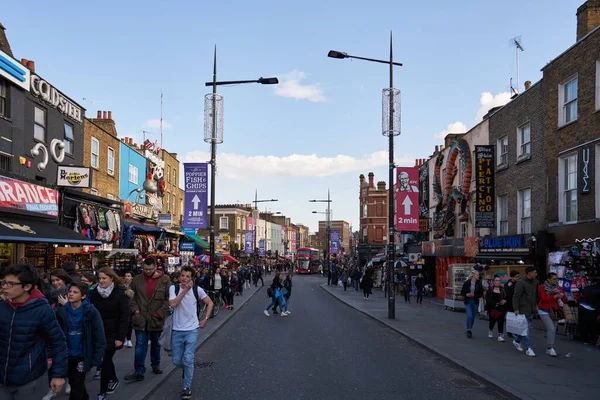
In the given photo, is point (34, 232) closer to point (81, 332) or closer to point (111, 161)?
point (81, 332)

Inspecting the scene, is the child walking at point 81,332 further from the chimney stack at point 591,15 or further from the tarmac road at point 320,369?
the chimney stack at point 591,15

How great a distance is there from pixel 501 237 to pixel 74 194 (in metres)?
16.4

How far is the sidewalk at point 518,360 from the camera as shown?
324 inches

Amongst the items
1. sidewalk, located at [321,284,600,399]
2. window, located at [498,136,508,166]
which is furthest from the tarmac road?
window, located at [498,136,508,166]

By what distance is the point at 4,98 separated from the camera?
56.9ft

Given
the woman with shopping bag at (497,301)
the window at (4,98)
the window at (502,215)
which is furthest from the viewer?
the window at (502,215)

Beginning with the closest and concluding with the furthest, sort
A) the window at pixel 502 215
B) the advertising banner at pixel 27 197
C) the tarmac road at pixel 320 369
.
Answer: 1. the tarmac road at pixel 320 369
2. the advertising banner at pixel 27 197
3. the window at pixel 502 215

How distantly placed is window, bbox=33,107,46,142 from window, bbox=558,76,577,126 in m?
17.8

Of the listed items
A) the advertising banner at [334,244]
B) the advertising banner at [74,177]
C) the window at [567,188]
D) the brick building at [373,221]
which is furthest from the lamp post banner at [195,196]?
the brick building at [373,221]

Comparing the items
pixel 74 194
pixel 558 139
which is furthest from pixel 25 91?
pixel 558 139

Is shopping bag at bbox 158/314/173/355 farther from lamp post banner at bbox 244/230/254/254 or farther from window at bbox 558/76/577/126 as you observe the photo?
lamp post banner at bbox 244/230/254/254

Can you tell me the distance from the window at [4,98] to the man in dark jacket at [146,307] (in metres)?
11.5

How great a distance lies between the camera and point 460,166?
29.8m

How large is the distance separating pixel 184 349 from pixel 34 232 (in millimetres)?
9259
